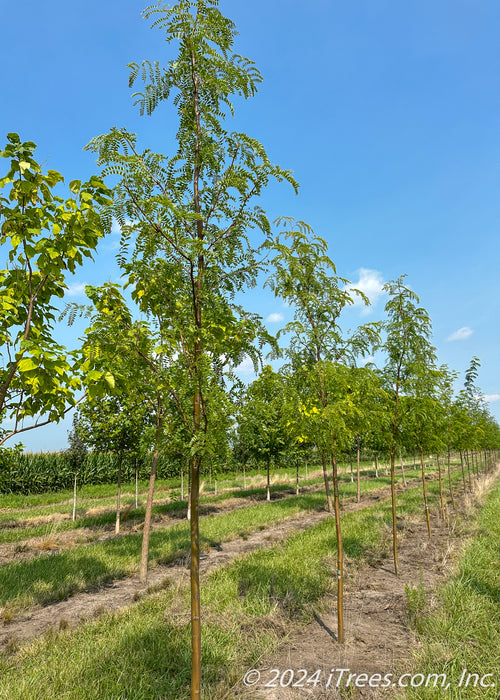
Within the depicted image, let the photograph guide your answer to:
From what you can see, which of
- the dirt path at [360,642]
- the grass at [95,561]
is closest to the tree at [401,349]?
the dirt path at [360,642]

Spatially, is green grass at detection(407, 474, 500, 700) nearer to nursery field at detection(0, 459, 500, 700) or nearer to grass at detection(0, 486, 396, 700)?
nursery field at detection(0, 459, 500, 700)

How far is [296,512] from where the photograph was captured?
1557cm

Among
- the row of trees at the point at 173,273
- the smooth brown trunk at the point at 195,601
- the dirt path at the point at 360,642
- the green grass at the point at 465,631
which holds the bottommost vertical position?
the dirt path at the point at 360,642

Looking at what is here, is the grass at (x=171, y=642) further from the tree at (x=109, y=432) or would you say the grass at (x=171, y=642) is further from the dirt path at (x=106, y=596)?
the tree at (x=109, y=432)

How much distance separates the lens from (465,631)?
15.9ft

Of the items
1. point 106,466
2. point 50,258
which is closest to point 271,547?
point 50,258

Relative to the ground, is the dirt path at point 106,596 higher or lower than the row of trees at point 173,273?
lower

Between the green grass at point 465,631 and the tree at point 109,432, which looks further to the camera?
the tree at point 109,432

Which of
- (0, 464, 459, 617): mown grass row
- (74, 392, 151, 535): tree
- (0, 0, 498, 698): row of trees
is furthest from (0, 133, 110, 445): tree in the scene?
(74, 392, 151, 535): tree

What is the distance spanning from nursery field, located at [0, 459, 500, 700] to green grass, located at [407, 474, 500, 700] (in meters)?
0.02

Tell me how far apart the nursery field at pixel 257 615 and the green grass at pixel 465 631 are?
0.02 meters

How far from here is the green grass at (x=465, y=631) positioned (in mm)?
3906

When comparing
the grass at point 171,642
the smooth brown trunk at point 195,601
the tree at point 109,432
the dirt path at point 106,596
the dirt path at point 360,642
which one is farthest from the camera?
the tree at point 109,432

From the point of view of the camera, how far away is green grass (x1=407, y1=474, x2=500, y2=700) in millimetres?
3906
